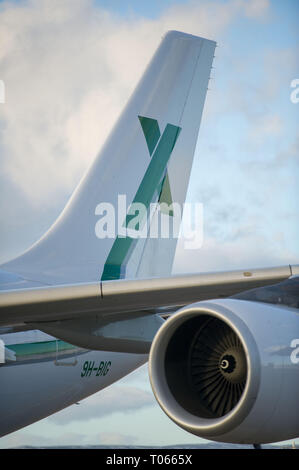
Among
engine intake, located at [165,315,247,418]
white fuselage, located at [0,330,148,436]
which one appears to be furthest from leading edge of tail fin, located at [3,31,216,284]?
engine intake, located at [165,315,247,418]

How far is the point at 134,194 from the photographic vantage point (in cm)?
746

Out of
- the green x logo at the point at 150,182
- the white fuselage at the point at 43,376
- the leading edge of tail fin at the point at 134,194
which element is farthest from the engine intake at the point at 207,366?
the green x logo at the point at 150,182

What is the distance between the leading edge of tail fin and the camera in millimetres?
7199

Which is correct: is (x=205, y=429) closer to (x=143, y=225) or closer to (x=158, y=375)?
(x=158, y=375)

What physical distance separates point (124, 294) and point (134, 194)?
3587mm

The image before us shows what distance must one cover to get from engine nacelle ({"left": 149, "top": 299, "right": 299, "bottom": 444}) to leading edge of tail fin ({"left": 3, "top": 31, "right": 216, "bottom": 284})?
3.33m

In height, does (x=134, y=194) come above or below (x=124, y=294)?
above

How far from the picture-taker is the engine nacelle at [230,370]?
10.3 feet

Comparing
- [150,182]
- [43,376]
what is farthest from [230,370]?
[150,182]

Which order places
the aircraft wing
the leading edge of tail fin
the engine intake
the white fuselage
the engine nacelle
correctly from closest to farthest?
1. the engine nacelle
2. the engine intake
3. the aircraft wing
4. the white fuselage
5. the leading edge of tail fin

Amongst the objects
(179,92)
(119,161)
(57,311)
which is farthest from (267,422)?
(179,92)

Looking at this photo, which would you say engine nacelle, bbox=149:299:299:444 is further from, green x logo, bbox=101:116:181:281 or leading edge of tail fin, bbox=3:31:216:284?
green x logo, bbox=101:116:181:281

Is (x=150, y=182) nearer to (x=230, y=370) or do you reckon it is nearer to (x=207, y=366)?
(x=207, y=366)

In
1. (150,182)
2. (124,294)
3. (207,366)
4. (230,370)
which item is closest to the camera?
(230,370)
